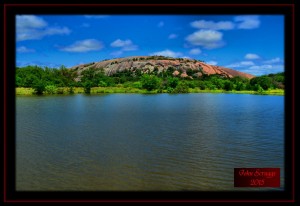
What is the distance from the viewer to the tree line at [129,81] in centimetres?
2809

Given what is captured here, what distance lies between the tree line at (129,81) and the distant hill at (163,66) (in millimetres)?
636

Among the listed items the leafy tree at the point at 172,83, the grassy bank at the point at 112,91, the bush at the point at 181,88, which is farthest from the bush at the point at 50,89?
the leafy tree at the point at 172,83

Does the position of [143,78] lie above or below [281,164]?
above

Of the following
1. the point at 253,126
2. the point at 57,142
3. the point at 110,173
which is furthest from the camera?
the point at 253,126

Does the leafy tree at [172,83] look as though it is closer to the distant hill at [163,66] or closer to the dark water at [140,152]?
the distant hill at [163,66]

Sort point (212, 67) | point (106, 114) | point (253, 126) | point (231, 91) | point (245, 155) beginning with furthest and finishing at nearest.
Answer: point (212, 67) → point (231, 91) → point (106, 114) → point (253, 126) → point (245, 155)

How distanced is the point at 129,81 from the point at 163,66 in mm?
7986

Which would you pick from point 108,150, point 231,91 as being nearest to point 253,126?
point 108,150
